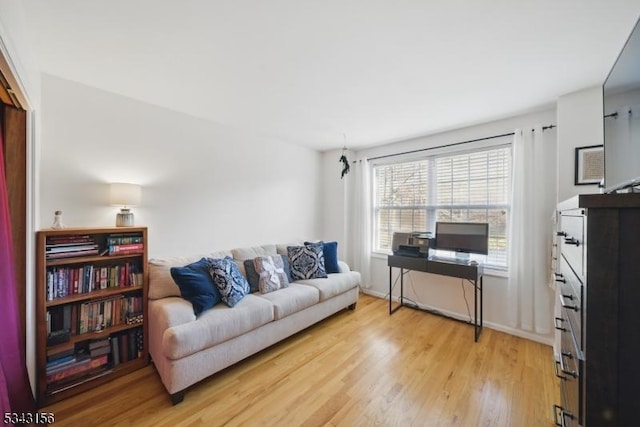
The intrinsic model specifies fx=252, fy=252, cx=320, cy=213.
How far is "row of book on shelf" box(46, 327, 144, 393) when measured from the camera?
5.90ft

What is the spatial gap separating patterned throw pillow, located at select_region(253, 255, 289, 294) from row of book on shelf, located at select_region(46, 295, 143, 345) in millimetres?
1054

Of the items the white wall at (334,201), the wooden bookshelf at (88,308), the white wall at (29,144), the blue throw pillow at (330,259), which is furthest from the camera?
the white wall at (334,201)

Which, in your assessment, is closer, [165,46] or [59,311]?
[165,46]

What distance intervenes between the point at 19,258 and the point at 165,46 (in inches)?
63.7

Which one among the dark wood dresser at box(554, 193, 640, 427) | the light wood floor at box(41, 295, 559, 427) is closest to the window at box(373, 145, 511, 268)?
the light wood floor at box(41, 295, 559, 427)

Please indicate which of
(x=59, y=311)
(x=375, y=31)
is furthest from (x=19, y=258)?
(x=375, y=31)

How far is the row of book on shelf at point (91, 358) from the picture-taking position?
1799 mm

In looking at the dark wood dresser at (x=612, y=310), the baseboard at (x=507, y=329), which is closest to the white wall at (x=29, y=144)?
the dark wood dresser at (x=612, y=310)

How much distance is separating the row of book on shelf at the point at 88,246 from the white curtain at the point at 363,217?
290 cm

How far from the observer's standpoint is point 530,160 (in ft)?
8.59

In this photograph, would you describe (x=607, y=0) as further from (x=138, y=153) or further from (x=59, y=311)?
(x=59, y=311)

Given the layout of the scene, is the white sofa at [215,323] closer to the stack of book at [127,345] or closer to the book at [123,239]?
the stack of book at [127,345]

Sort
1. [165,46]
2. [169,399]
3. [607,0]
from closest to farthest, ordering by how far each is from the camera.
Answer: [607,0], [165,46], [169,399]

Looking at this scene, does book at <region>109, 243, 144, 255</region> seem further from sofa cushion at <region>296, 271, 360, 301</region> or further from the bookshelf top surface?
sofa cushion at <region>296, 271, 360, 301</region>
